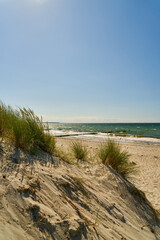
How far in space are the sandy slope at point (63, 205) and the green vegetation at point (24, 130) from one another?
330 mm

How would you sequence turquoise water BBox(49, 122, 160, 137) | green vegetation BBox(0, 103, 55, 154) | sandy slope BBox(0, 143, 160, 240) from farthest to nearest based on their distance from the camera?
turquoise water BBox(49, 122, 160, 137)
green vegetation BBox(0, 103, 55, 154)
sandy slope BBox(0, 143, 160, 240)

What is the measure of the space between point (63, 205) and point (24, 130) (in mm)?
2037

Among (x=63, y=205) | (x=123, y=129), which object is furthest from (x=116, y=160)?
(x=123, y=129)

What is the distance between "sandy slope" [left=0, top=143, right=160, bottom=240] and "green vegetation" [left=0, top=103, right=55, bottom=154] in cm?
33

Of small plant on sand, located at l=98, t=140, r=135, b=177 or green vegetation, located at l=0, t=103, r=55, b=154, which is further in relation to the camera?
small plant on sand, located at l=98, t=140, r=135, b=177

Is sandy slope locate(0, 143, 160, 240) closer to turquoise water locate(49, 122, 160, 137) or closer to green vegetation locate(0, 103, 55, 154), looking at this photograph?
green vegetation locate(0, 103, 55, 154)

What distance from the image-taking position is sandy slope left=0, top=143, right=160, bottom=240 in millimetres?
1778

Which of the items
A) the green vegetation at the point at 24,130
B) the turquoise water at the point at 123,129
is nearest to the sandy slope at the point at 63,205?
the green vegetation at the point at 24,130

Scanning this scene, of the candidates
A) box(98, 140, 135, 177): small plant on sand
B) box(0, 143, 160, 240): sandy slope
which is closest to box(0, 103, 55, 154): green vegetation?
box(0, 143, 160, 240): sandy slope

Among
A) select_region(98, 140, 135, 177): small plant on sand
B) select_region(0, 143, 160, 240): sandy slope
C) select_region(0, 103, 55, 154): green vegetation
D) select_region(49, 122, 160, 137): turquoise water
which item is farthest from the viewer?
select_region(49, 122, 160, 137): turquoise water

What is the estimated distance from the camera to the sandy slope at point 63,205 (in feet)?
5.83

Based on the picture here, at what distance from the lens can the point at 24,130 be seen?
365 cm

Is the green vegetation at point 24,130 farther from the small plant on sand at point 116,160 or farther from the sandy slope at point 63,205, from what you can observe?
the small plant on sand at point 116,160

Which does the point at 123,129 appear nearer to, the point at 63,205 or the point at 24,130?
the point at 24,130
